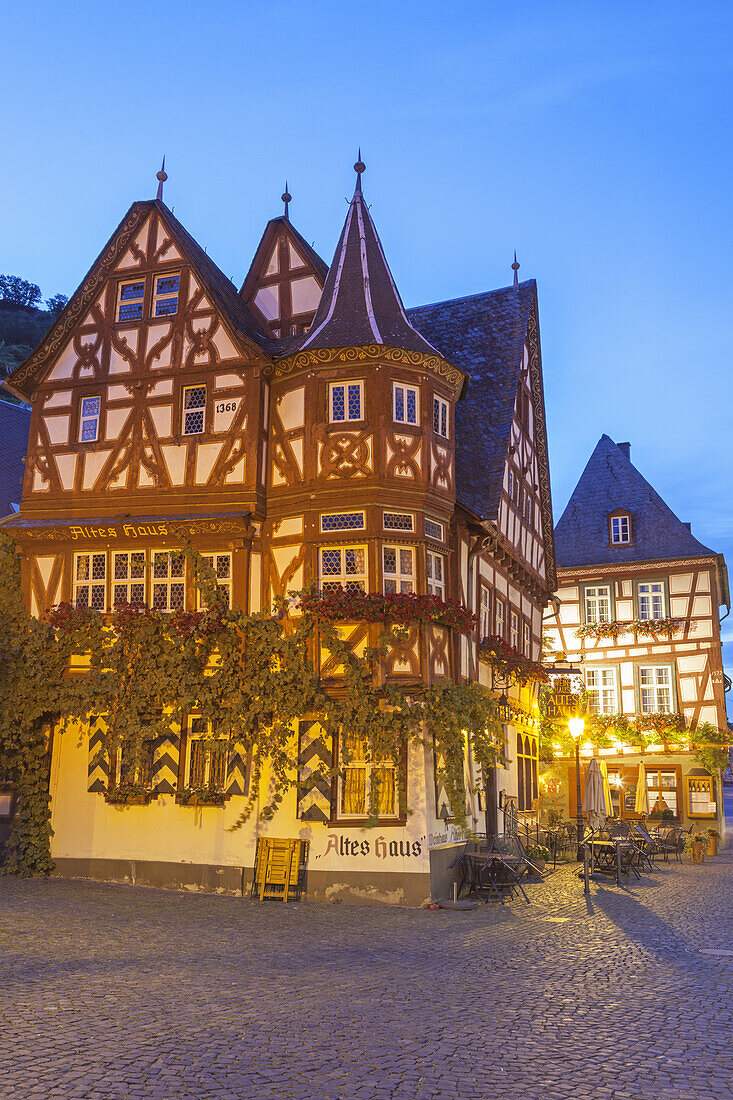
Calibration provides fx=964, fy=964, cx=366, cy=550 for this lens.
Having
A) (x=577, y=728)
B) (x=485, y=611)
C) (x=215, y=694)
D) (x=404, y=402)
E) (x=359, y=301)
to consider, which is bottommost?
(x=577, y=728)

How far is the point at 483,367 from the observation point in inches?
1006

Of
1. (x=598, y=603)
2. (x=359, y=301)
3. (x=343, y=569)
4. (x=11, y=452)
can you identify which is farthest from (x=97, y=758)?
(x=598, y=603)

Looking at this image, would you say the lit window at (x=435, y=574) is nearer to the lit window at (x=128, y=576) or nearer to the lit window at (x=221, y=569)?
the lit window at (x=221, y=569)

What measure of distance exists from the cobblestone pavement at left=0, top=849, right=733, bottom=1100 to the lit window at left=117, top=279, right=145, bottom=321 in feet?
40.2

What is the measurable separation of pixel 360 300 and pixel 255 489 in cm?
482

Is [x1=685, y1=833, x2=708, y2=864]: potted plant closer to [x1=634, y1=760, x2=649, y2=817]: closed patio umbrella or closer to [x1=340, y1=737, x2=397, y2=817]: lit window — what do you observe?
[x1=634, y1=760, x2=649, y2=817]: closed patio umbrella

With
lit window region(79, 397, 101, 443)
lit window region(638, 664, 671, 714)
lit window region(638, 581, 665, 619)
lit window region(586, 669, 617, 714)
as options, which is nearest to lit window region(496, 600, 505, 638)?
lit window region(79, 397, 101, 443)

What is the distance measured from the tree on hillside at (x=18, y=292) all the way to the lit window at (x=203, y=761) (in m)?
74.6

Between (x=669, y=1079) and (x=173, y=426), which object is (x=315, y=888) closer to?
(x=173, y=426)

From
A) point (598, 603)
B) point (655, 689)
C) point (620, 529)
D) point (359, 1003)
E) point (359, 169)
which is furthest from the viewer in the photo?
point (620, 529)

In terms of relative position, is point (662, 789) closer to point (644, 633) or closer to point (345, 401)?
point (644, 633)

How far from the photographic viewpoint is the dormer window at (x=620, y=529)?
3819 centimetres

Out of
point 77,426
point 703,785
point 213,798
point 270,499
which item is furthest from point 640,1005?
point 703,785

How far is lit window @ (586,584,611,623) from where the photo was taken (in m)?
37.6
